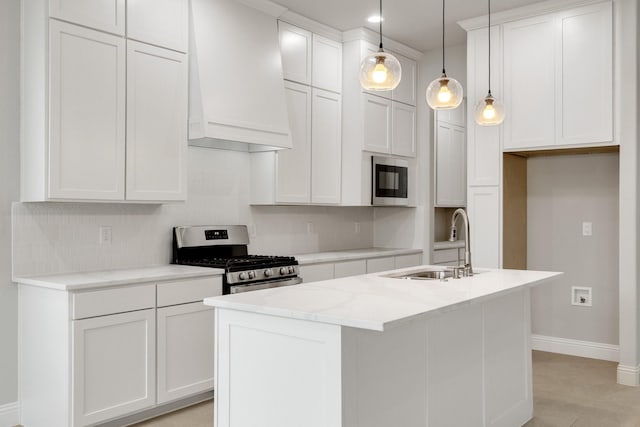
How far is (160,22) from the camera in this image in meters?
3.67

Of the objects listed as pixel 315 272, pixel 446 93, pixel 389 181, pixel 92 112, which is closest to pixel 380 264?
pixel 389 181

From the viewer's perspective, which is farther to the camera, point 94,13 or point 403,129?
point 403,129

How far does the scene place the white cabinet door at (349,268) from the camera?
487cm

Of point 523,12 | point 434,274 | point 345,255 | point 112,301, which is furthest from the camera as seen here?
point 345,255

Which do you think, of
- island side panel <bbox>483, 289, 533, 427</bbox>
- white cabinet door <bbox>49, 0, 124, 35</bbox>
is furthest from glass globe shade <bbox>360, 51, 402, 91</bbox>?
white cabinet door <bbox>49, 0, 124, 35</bbox>

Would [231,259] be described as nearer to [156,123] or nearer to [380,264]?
[156,123]

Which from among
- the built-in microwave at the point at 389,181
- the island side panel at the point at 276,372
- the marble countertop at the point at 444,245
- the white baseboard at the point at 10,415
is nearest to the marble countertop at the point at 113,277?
the white baseboard at the point at 10,415

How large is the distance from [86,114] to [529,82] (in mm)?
3468

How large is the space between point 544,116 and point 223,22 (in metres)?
2.67

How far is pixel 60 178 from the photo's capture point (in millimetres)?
3168

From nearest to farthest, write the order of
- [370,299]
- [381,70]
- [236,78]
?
[370,299] → [381,70] → [236,78]

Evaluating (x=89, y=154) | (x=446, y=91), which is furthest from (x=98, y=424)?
(x=446, y=91)

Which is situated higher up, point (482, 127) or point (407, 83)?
point (407, 83)

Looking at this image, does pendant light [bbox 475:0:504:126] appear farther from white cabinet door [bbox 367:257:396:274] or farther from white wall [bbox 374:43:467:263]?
white wall [bbox 374:43:467:263]
